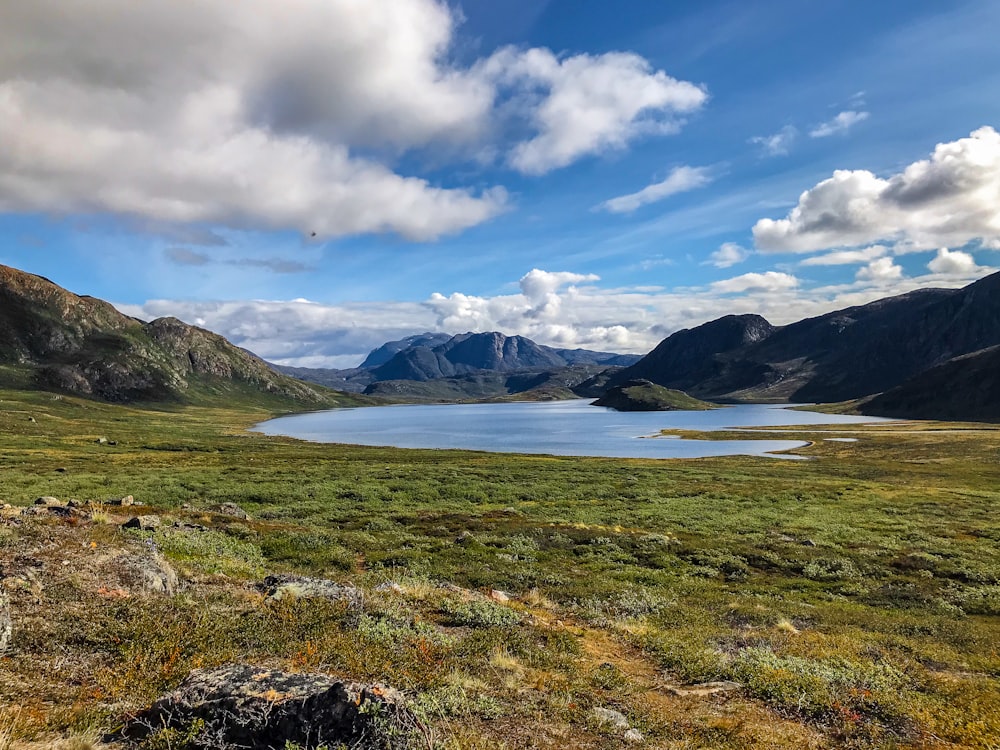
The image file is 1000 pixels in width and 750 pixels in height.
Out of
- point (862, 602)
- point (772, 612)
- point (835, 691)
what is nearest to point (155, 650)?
point (835, 691)

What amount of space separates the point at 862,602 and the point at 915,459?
106992mm

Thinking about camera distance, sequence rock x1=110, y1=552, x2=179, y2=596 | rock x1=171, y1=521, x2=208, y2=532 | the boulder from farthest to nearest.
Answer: rock x1=171, y1=521, x2=208, y2=532, rock x1=110, y1=552, x2=179, y2=596, the boulder

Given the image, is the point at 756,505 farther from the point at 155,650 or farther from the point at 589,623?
the point at 155,650

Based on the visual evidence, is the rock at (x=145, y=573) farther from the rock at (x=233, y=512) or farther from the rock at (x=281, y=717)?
the rock at (x=233, y=512)

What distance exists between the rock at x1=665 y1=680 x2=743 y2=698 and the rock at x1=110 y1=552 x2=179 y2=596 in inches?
486

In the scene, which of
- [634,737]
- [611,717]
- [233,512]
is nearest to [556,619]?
[611,717]

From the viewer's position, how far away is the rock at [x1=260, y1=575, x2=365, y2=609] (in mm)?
13781

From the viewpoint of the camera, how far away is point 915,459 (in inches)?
4107

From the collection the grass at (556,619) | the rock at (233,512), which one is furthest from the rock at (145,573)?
the rock at (233,512)

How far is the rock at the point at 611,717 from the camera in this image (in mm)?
8852

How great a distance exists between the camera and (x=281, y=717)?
23.7 feet

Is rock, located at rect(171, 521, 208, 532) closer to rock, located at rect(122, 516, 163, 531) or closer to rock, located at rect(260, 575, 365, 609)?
rock, located at rect(122, 516, 163, 531)

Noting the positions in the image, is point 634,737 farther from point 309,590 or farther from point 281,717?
point 309,590

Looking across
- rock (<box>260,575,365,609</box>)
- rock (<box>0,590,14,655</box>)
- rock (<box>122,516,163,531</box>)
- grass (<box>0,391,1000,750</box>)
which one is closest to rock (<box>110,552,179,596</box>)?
grass (<box>0,391,1000,750</box>)
